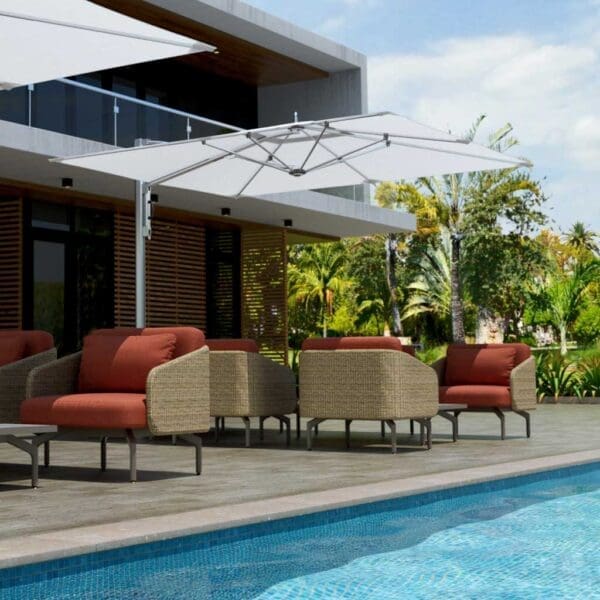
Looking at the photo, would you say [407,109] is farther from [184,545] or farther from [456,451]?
[184,545]

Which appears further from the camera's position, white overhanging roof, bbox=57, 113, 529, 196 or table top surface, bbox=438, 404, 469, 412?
white overhanging roof, bbox=57, 113, 529, 196

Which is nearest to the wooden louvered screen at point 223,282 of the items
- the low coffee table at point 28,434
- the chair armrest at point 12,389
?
the chair armrest at point 12,389

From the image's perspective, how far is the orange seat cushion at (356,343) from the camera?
30.4 feet

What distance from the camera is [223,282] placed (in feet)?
64.1

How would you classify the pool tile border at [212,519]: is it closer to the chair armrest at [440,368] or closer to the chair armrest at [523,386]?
the chair armrest at [523,386]

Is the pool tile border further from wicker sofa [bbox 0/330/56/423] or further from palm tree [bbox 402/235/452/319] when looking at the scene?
palm tree [bbox 402/235/452/319]

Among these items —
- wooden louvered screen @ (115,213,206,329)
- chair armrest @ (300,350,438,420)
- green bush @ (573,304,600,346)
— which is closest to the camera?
chair armrest @ (300,350,438,420)

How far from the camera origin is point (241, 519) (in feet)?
16.2

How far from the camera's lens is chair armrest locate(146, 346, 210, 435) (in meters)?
6.93

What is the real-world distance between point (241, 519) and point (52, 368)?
3105mm

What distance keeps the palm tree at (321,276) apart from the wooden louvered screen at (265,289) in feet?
97.3

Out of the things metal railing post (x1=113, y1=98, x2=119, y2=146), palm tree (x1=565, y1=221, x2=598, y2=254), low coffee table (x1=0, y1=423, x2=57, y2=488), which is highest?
palm tree (x1=565, y1=221, x2=598, y2=254)

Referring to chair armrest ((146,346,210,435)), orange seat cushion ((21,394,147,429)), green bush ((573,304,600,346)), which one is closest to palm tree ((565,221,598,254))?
green bush ((573,304,600,346))

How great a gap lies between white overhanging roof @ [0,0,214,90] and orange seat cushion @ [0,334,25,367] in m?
2.00
